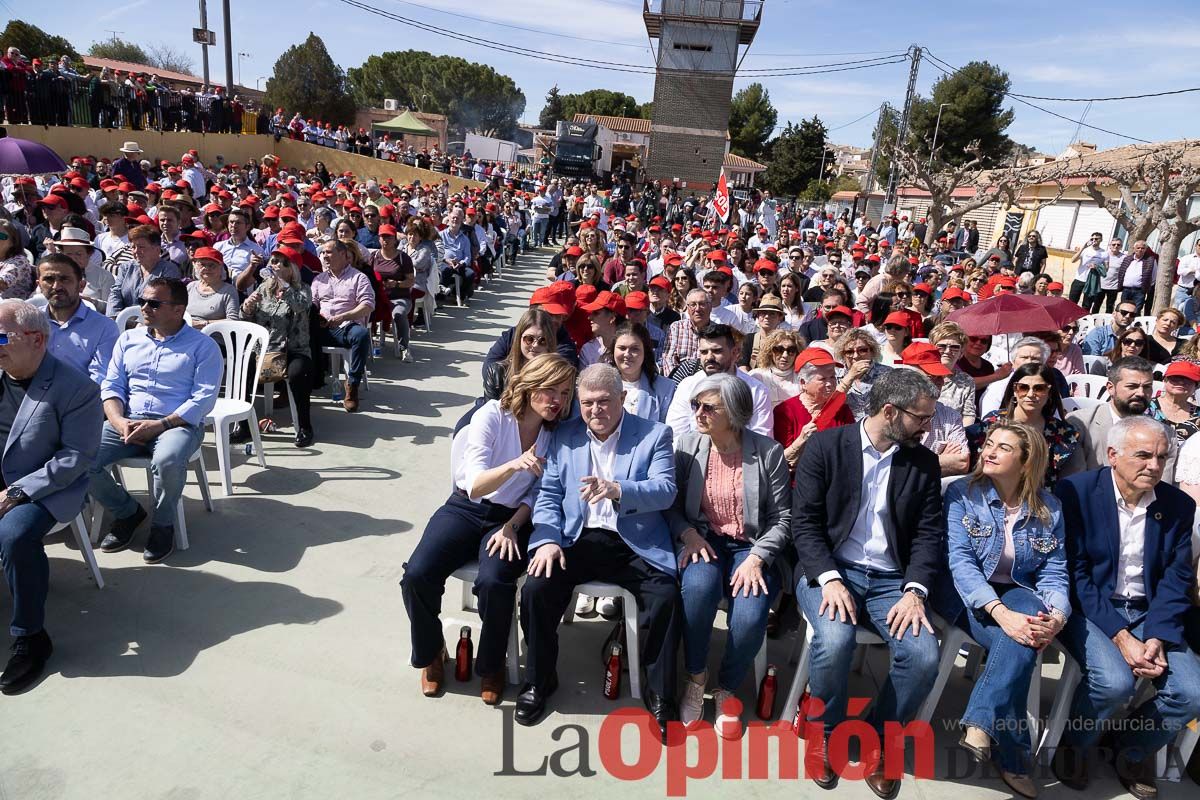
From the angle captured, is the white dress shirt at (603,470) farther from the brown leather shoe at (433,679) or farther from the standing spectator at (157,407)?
the standing spectator at (157,407)

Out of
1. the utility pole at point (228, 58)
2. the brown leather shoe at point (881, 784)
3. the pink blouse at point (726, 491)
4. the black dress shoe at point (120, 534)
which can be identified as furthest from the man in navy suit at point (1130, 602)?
the utility pole at point (228, 58)

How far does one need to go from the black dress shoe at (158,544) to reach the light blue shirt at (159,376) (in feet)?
1.95

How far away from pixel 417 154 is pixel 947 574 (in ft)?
106

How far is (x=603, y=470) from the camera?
10.3ft

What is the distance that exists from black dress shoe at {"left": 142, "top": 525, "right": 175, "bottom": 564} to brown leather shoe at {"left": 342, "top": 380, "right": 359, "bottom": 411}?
2592mm

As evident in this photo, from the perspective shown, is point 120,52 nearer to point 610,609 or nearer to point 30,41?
point 30,41

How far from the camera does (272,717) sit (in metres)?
2.84

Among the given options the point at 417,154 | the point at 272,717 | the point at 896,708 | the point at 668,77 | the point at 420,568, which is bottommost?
the point at 272,717

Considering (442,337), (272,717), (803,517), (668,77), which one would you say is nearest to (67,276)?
(272,717)

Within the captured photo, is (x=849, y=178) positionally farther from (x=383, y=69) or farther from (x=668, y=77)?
(x=383, y=69)

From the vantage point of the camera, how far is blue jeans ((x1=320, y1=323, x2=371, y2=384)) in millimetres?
6484

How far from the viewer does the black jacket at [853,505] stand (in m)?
3.00

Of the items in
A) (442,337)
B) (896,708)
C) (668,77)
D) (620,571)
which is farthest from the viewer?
(668,77)

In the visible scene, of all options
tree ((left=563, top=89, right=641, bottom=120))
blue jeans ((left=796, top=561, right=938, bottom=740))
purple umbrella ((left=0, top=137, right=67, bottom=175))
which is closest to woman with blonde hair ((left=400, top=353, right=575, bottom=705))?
blue jeans ((left=796, top=561, right=938, bottom=740))
